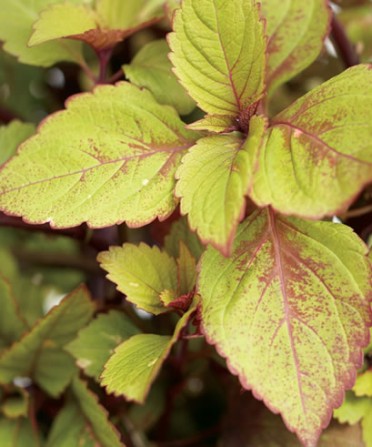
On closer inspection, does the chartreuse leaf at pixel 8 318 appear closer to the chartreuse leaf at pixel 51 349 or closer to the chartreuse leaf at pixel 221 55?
the chartreuse leaf at pixel 51 349

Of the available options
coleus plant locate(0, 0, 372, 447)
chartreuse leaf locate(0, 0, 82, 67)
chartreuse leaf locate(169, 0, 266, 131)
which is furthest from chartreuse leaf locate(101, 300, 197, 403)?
chartreuse leaf locate(0, 0, 82, 67)

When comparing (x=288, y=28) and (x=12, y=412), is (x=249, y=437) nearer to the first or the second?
(x=12, y=412)

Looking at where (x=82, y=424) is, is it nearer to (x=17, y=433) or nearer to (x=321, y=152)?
(x=17, y=433)

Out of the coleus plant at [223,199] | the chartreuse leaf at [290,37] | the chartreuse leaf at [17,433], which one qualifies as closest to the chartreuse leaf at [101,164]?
the coleus plant at [223,199]

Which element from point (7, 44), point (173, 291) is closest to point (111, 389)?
point (173, 291)

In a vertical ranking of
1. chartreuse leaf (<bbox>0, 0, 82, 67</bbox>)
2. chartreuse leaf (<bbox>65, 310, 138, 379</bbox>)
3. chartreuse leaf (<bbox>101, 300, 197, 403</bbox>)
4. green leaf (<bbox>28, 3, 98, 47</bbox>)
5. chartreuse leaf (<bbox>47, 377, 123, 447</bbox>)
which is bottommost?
chartreuse leaf (<bbox>47, 377, 123, 447</bbox>)

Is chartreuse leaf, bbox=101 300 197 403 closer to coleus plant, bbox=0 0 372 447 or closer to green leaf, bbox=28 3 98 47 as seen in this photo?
coleus plant, bbox=0 0 372 447

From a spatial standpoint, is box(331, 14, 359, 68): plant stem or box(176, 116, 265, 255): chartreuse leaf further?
box(331, 14, 359, 68): plant stem
